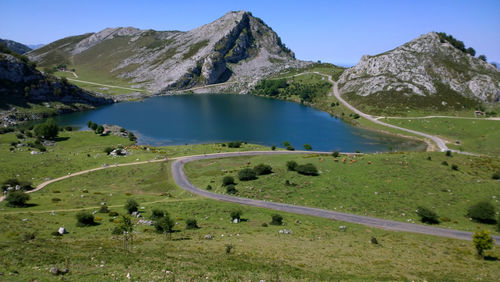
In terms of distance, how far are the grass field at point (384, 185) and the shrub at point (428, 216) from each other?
3.96ft

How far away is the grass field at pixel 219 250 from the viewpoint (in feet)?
88.2

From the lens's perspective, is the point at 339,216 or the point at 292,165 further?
the point at 292,165

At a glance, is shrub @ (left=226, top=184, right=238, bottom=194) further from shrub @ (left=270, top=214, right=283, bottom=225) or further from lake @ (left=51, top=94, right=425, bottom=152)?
lake @ (left=51, top=94, right=425, bottom=152)

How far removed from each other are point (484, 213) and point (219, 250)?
47858mm

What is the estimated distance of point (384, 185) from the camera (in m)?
65.4

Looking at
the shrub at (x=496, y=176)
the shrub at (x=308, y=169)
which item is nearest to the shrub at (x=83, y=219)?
the shrub at (x=308, y=169)

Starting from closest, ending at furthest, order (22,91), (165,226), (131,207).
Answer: (165,226) → (131,207) → (22,91)

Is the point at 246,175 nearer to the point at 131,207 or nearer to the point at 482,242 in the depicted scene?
the point at 131,207

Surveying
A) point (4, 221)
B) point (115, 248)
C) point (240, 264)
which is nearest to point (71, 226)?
point (4, 221)

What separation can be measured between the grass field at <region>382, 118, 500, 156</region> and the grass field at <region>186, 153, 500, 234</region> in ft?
117

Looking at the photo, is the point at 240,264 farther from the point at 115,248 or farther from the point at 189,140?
the point at 189,140

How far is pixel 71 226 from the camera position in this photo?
4494 centimetres

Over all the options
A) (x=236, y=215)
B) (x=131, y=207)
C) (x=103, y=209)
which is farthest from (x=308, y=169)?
(x=103, y=209)

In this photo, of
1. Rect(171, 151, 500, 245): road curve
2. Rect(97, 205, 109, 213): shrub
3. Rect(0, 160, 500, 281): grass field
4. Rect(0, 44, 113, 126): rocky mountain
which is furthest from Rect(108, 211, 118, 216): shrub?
Rect(0, 44, 113, 126): rocky mountain
